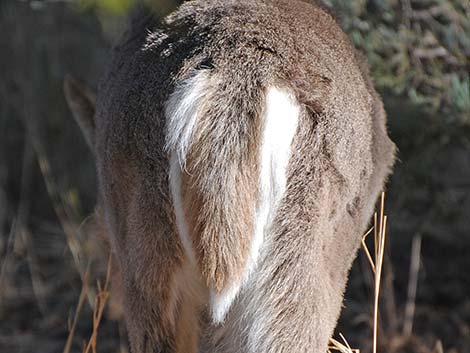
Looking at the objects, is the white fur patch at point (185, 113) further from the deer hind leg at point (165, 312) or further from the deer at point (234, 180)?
the deer hind leg at point (165, 312)

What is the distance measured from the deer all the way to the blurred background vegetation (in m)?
0.49

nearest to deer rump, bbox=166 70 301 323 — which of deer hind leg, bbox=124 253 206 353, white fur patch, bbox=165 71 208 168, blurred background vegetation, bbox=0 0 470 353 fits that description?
white fur patch, bbox=165 71 208 168

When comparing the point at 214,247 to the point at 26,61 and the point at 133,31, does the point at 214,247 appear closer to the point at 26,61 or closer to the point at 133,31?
the point at 133,31

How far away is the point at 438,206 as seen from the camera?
6062mm

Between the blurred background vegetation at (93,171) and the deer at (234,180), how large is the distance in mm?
495

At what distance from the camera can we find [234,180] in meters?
2.96

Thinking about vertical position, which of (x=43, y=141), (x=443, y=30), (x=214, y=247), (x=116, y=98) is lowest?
(x=43, y=141)

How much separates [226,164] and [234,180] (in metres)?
0.06

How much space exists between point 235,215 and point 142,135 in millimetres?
442

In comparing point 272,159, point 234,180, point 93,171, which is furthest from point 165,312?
point 93,171

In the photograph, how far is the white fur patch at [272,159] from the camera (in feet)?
9.72

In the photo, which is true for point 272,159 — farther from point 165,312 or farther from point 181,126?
point 165,312

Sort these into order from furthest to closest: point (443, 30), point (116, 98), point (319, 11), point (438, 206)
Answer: point (438, 206) → point (443, 30) → point (319, 11) → point (116, 98)

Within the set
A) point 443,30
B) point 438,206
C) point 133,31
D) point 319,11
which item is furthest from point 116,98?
point 438,206
